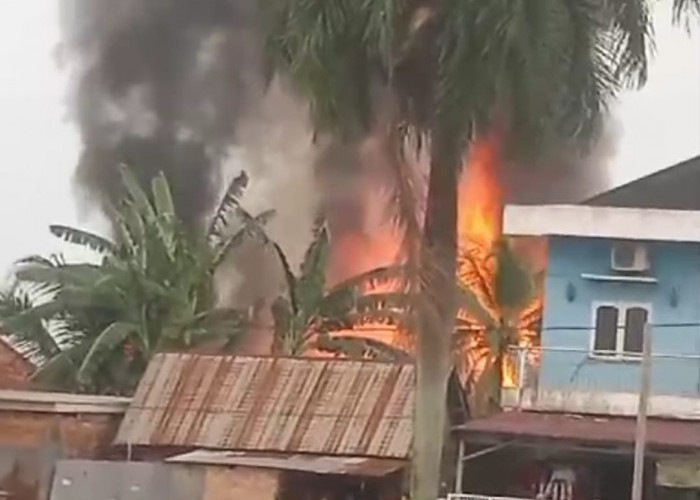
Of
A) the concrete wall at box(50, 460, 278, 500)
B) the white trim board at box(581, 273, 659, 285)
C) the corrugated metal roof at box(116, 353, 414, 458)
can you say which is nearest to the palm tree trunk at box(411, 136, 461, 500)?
the concrete wall at box(50, 460, 278, 500)

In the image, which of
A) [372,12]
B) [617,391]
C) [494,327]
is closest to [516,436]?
[617,391]

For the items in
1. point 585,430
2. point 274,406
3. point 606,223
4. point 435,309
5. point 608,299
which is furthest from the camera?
point 274,406

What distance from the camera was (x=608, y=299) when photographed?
21906 mm

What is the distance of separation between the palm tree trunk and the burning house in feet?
7.58

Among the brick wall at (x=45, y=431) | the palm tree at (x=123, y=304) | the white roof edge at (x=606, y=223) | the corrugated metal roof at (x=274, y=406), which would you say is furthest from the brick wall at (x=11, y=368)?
the white roof edge at (x=606, y=223)

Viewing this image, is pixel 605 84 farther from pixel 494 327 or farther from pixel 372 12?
pixel 494 327

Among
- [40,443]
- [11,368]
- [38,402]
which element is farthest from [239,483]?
[11,368]

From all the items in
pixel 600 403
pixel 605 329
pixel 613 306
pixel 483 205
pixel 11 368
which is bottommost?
pixel 600 403

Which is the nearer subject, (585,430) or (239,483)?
(585,430)

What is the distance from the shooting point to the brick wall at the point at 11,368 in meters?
32.9

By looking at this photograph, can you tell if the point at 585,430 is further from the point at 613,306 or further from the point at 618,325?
the point at 613,306

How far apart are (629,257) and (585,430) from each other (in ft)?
10.6

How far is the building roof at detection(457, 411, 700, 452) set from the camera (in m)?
18.8

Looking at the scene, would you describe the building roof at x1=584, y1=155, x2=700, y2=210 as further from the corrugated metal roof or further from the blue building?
the corrugated metal roof
